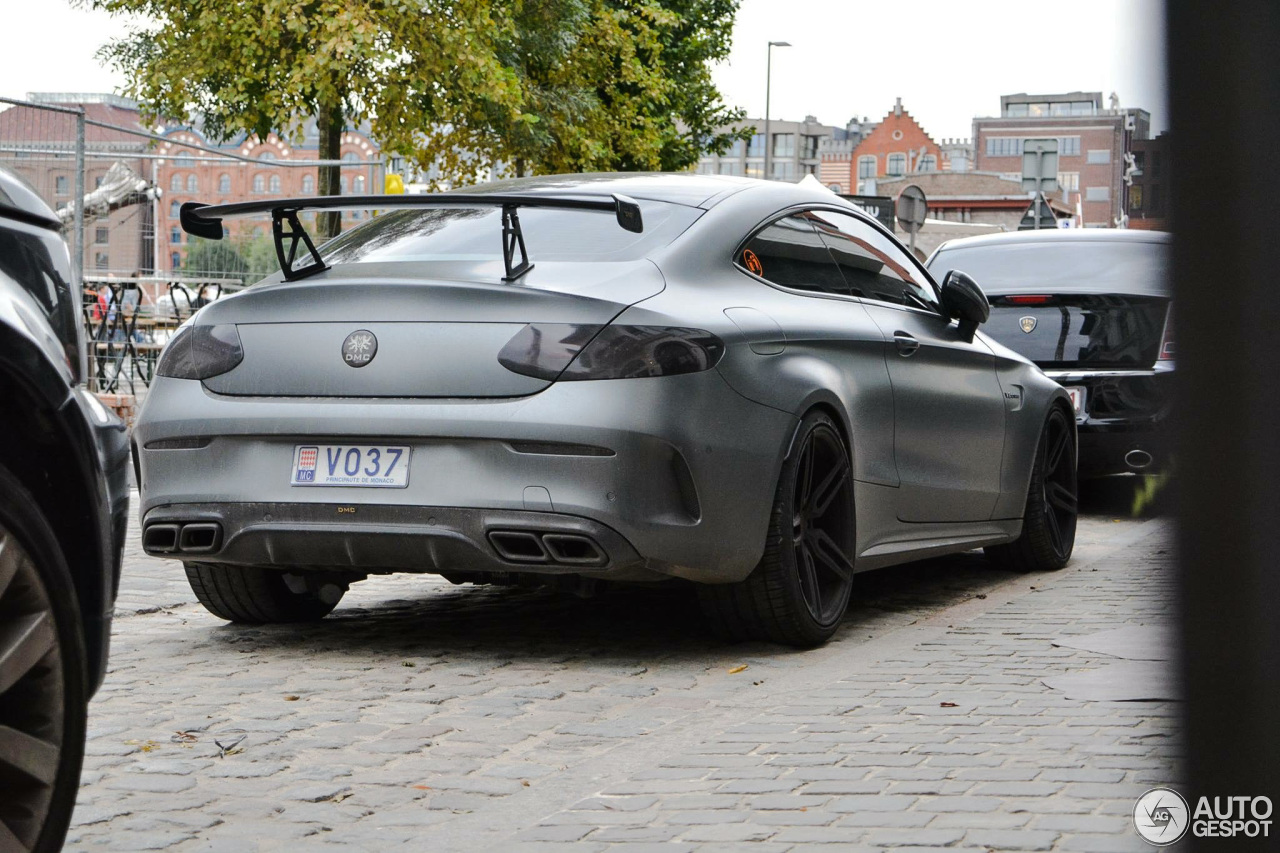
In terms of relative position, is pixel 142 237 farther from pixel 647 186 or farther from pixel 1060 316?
pixel 647 186

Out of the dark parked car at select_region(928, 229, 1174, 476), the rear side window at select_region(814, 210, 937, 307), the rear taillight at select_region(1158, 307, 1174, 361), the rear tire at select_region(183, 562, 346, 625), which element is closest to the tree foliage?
the dark parked car at select_region(928, 229, 1174, 476)

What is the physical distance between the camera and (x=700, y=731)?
4.21 m

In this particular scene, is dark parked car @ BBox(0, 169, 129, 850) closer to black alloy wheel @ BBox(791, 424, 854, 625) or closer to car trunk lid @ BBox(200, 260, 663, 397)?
car trunk lid @ BBox(200, 260, 663, 397)

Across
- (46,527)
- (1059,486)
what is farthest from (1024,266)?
(46,527)

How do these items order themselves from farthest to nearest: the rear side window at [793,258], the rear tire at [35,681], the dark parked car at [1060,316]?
the dark parked car at [1060,316], the rear side window at [793,258], the rear tire at [35,681]

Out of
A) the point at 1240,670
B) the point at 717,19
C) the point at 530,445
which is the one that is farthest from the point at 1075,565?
the point at 717,19

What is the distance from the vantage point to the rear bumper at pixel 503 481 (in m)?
4.72

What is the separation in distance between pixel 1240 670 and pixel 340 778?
293 cm

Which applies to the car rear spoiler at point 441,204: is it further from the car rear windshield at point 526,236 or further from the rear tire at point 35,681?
the rear tire at point 35,681

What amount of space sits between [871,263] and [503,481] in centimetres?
218

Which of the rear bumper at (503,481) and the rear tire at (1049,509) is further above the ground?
the rear bumper at (503,481)

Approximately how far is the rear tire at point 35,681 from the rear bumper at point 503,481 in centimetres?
211

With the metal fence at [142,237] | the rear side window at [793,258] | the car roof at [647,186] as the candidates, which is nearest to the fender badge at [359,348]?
the car roof at [647,186]

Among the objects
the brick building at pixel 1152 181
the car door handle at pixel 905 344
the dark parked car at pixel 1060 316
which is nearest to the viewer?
the brick building at pixel 1152 181
